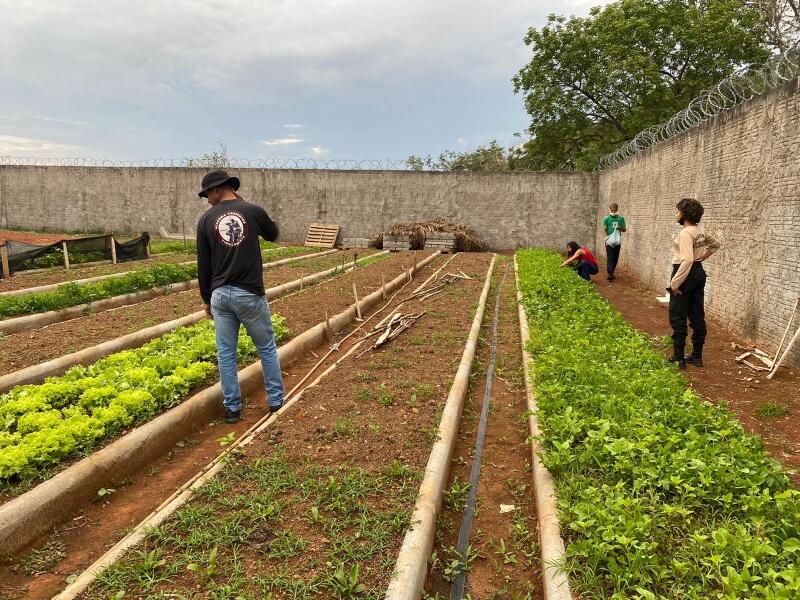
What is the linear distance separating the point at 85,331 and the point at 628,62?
23.4 metres

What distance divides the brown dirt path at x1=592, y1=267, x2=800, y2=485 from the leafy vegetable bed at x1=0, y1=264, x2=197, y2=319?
32.9 feet

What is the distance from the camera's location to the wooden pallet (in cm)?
2275

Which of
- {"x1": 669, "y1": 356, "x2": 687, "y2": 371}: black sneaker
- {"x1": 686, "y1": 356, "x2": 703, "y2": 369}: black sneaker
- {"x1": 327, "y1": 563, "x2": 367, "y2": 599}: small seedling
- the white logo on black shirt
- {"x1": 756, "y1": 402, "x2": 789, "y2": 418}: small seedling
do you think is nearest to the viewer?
{"x1": 327, "y1": 563, "x2": 367, "y2": 599}: small seedling

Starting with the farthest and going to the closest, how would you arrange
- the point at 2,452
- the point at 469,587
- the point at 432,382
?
the point at 432,382, the point at 2,452, the point at 469,587

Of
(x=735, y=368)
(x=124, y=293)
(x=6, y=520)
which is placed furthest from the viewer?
(x=124, y=293)

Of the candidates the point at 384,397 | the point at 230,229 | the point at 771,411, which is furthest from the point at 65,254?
the point at 771,411

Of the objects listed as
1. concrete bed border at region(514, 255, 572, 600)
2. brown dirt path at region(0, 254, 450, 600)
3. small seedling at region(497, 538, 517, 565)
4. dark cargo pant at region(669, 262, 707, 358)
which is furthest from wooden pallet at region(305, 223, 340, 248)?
small seedling at region(497, 538, 517, 565)

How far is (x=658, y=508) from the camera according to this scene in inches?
117

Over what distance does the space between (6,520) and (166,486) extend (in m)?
1.04

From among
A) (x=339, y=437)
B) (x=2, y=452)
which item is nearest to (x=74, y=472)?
(x=2, y=452)

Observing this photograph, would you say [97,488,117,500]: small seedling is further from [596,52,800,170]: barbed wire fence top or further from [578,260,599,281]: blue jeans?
[578,260,599,281]: blue jeans

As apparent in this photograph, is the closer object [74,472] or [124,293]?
[74,472]

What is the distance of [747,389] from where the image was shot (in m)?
5.65

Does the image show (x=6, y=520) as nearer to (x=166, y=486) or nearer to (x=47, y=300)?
(x=166, y=486)
